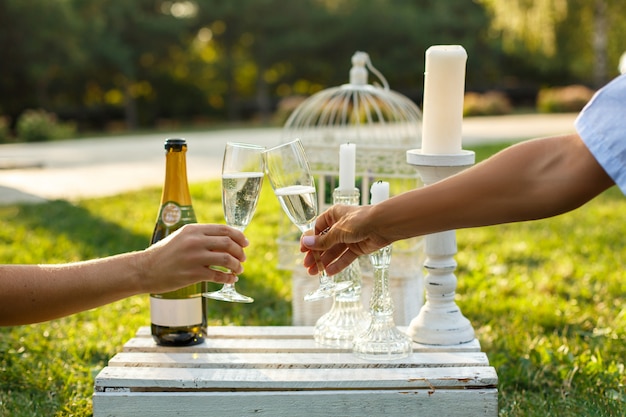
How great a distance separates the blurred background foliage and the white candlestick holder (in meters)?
17.5

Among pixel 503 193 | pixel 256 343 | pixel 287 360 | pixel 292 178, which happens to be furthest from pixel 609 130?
pixel 256 343

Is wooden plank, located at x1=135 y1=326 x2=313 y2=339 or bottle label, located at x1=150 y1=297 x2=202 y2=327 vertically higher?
bottle label, located at x1=150 y1=297 x2=202 y2=327

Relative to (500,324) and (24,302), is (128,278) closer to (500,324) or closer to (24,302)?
(24,302)

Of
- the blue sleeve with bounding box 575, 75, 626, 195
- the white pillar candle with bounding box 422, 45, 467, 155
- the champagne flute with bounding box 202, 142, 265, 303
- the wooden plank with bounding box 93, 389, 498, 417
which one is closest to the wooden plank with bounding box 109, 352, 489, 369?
the wooden plank with bounding box 93, 389, 498, 417

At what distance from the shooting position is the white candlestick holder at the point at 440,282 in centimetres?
229

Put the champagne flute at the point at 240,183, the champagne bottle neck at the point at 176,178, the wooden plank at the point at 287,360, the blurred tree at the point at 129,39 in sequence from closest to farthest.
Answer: the champagne flute at the point at 240,183 → the wooden plank at the point at 287,360 → the champagne bottle neck at the point at 176,178 → the blurred tree at the point at 129,39

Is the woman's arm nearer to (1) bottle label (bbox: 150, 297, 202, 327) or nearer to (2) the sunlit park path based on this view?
(1) bottle label (bbox: 150, 297, 202, 327)

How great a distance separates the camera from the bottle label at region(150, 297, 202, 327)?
2275mm

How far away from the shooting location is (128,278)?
1.79m

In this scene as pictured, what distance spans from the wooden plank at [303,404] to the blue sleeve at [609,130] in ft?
2.67

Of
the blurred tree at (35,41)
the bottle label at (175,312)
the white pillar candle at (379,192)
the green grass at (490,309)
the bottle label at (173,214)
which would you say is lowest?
the green grass at (490,309)

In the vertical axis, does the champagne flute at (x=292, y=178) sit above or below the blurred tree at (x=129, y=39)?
below

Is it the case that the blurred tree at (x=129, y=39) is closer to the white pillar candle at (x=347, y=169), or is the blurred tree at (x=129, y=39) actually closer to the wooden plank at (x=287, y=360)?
the white pillar candle at (x=347, y=169)

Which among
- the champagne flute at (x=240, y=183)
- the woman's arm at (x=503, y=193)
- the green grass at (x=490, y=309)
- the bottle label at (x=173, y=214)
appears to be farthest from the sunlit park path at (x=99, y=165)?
the woman's arm at (x=503, y=193)
